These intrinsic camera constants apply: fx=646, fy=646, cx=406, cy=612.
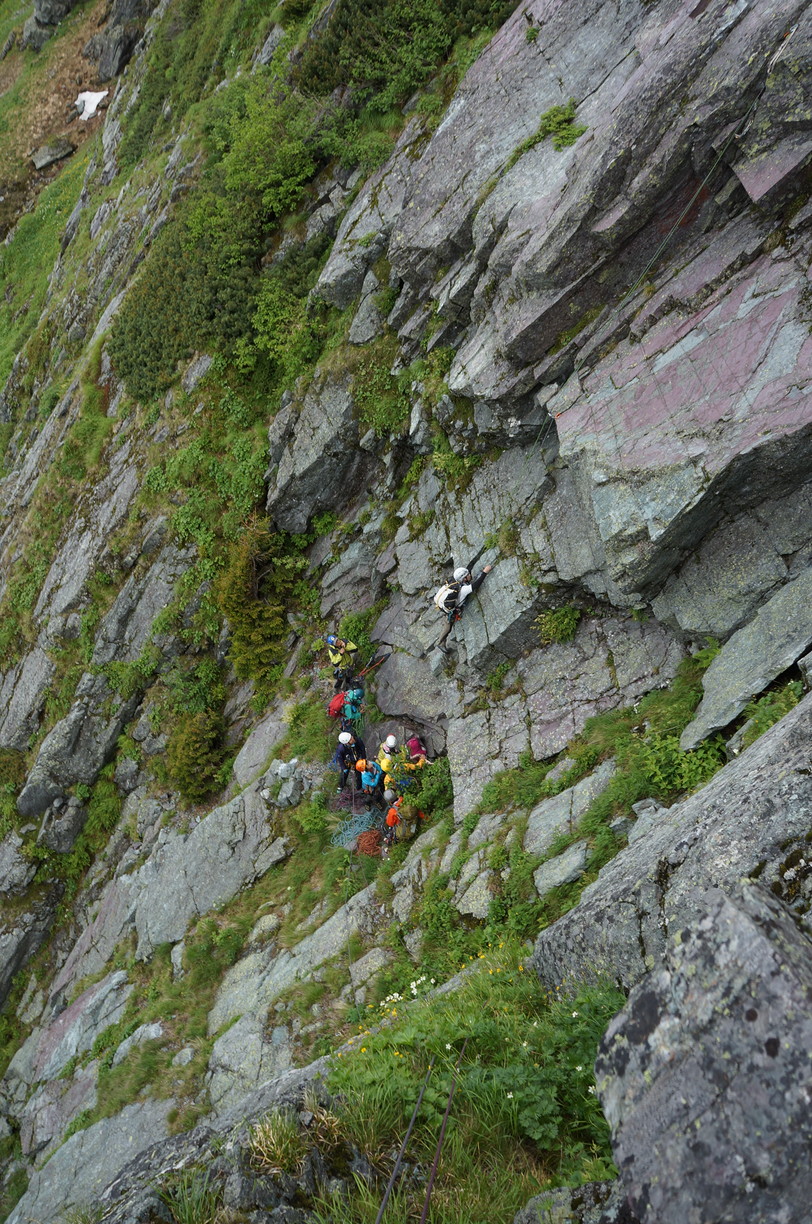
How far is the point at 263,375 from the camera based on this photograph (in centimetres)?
1855

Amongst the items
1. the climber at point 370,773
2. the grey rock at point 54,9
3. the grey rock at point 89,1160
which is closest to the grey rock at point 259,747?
the climber at point 370,773

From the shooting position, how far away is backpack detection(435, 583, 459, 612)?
40.8ft

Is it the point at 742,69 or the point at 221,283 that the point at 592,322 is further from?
the point at 221,283

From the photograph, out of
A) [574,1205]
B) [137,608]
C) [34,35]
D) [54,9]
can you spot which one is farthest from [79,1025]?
[34,35]

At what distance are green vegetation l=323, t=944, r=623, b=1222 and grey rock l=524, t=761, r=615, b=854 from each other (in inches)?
118

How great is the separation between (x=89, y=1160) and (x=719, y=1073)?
13426mm

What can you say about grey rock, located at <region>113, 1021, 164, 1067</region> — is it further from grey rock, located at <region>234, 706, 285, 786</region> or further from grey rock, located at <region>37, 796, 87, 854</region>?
grey rock, located at <region>37, 796, 87, 854</region>

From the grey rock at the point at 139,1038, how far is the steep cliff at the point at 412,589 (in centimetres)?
7

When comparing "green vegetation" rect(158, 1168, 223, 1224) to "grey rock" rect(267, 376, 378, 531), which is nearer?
"green vegetation" rect(158, 1168, 223, 1224)

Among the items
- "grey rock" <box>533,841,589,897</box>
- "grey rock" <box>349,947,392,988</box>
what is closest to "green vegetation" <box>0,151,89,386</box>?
"grey rock" <box>349,947,392,988</box>

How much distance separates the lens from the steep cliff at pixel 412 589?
20.7 ft

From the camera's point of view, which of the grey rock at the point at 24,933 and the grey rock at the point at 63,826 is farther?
the grey rock at the point at 63,826

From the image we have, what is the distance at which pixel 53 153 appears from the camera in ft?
126

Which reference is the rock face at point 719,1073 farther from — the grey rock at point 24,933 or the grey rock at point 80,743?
the grey rock at point 24,933
